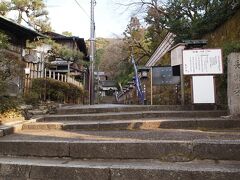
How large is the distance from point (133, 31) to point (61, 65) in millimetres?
10319

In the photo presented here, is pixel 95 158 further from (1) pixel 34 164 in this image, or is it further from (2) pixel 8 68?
(2) pixel 8 68

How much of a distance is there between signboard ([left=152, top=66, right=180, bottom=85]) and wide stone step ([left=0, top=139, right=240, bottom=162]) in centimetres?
545

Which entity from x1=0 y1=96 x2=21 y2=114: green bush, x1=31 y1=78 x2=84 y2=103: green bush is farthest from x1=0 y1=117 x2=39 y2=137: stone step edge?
x1=31 y1=78 x2=84 y2=103: green bush

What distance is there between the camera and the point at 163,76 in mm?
9805

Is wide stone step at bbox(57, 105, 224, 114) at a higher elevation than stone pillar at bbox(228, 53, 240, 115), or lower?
lower

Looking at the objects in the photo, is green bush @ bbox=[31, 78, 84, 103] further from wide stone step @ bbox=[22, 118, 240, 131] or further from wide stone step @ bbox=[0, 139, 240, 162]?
wide stone step @ bbox=[0, 139, 240, 162]

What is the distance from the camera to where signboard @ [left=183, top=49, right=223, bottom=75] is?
6512 millimetres

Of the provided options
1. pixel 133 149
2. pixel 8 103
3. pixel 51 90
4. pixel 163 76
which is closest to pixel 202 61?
pixel 163 76

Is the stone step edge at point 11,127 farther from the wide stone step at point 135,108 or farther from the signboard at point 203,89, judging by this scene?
the signboard at point 203,89

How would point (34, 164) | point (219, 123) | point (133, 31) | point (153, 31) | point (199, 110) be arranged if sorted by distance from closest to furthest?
1. point (34, 164)
2. point (219, 123)
3. point (199, 110)
4. point (153, 31)
5. point (133, 31)

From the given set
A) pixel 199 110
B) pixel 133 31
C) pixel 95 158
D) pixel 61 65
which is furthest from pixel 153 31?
pixel 95 158

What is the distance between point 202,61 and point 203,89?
0.64m

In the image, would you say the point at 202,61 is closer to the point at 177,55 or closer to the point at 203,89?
the point at 203,89

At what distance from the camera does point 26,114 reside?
7277mm
